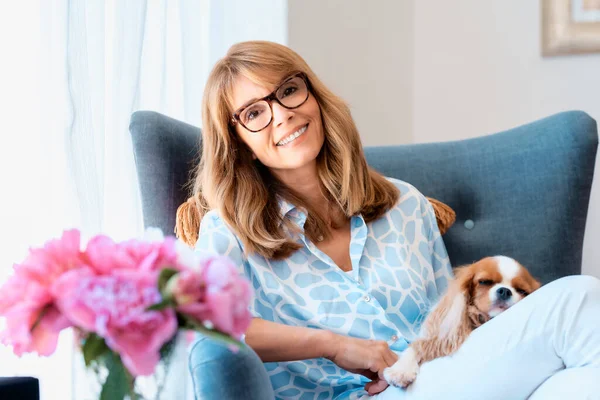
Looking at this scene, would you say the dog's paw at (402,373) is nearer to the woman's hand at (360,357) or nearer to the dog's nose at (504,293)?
the woman's hand at (360,357)

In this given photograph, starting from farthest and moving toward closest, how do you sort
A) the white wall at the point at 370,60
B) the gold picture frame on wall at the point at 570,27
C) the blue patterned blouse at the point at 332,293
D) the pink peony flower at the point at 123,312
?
the white wall at the point at 370,60 → the gold picture frame on wall at the point at 570,27 → the blue patterned blouse at the point at 332,293 → the pink peony flower at the point at 123,312

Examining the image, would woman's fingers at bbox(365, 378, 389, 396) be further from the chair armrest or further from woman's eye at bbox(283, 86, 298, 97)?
woman's eye at bbox(283, 86, 298, 97)

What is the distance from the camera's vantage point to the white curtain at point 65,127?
62.2 inches

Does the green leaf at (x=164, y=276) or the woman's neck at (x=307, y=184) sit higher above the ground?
the green leaf at (x=164, y=276)

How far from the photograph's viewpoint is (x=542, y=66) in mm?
2693

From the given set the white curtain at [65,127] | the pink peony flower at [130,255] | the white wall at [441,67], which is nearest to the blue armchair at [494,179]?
the white curtain at [65,127]

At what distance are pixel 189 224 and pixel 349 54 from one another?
4.49ft

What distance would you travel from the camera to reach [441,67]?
2.89 m

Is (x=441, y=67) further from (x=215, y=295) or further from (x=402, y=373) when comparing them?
(x=215, y=295)

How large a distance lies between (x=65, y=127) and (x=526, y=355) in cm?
109

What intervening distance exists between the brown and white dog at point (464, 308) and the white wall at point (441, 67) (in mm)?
1316

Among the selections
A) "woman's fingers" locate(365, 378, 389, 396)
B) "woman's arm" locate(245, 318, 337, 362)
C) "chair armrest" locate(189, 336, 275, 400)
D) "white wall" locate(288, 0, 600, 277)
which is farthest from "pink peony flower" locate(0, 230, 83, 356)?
"white wall" locate(288, 0, 600, 277)

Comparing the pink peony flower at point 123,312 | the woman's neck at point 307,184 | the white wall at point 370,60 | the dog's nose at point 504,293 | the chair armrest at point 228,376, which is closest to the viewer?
the pink peony flower at point 123,312

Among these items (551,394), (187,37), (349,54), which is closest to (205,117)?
(187,37)
